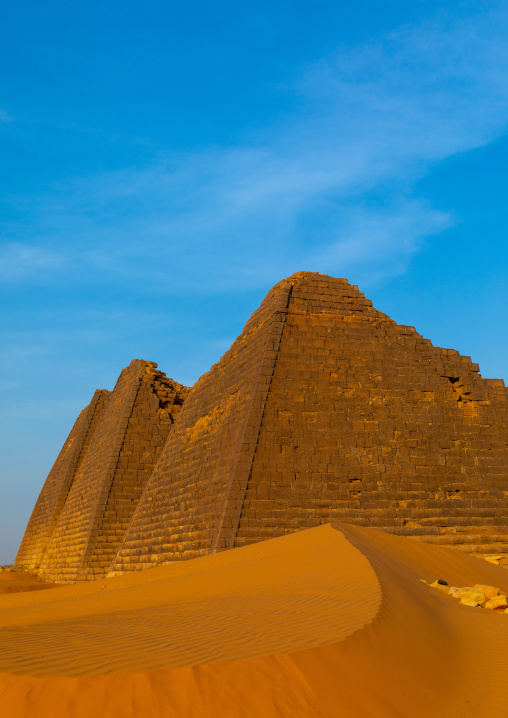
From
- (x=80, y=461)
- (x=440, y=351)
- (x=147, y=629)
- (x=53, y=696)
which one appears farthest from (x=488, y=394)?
(x=80, y=461)

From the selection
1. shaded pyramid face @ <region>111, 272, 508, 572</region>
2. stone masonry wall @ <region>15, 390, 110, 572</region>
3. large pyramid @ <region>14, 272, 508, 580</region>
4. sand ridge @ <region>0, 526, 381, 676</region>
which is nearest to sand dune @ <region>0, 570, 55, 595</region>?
stone masonry wall @ <region>15, 390, 110, 572</region>

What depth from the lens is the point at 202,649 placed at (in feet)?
11.8

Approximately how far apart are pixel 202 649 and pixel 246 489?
9.20 metres

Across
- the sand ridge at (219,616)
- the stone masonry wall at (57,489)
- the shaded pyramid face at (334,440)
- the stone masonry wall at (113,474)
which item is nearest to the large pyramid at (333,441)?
the shaded pyramid face at (334,440)

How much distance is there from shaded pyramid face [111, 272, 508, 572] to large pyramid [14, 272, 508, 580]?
0.03 m

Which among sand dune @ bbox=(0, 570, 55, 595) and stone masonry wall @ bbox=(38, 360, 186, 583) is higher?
stone masonry wall @ bbox=(38, 360, 186, 583)

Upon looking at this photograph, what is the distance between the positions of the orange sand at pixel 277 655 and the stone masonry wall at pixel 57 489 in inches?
754

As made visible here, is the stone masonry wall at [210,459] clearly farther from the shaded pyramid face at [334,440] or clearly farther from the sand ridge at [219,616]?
the sand ridge at [219,616]

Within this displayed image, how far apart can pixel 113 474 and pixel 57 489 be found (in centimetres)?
774

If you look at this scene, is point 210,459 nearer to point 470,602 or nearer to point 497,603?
point 470,602

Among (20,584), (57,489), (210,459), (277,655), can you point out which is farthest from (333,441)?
(57,489)

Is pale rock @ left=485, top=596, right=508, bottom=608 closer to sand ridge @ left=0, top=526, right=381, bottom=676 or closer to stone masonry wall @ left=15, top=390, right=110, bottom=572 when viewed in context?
sand ridge @ left=0, top=526, right=381, bottom=676

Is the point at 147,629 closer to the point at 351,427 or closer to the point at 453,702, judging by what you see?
the point at 453,702

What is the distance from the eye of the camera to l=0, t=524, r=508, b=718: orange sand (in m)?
2.91
